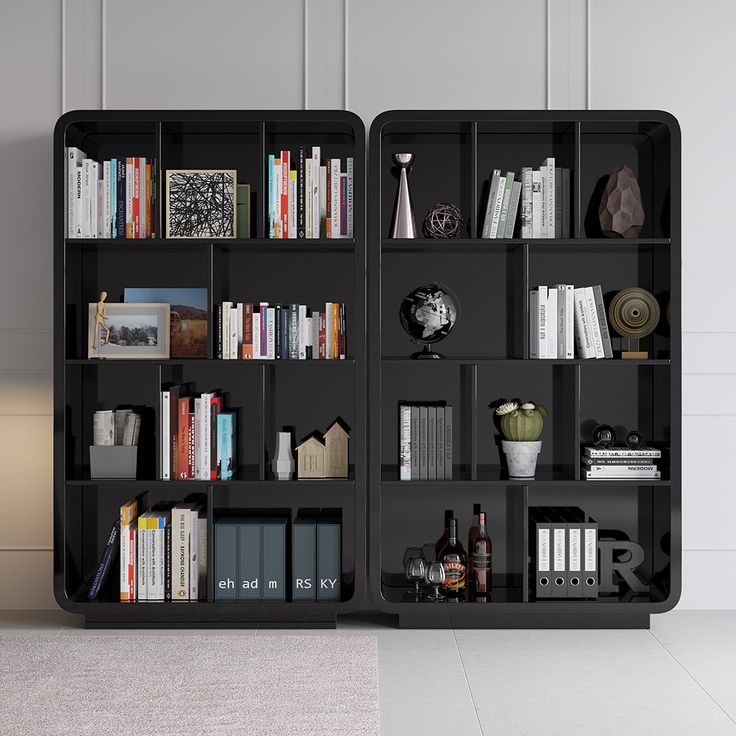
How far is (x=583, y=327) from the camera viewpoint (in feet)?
11.5

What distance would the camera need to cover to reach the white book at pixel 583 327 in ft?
11.5

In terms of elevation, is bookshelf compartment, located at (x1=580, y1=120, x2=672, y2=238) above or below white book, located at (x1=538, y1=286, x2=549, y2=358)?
above

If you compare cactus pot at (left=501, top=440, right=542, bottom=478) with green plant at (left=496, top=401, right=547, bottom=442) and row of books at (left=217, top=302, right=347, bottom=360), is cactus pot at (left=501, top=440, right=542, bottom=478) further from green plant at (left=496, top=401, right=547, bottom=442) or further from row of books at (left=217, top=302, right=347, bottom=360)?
row of books at (left=217, top=302, right=347, bottom=360)

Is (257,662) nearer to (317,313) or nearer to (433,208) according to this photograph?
(317,313)

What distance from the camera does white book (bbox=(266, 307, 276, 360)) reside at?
350cm

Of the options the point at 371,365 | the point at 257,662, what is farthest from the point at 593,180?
the point at 257,662

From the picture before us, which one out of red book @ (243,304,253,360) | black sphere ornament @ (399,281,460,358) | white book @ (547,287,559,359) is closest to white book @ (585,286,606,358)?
white book @ (547,287,559,359)

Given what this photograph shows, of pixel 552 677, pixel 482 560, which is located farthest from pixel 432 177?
pixel 552 677

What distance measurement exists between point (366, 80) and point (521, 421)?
165 centimetres

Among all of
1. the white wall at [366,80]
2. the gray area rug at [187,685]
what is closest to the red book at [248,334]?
the white wall at [366,80]

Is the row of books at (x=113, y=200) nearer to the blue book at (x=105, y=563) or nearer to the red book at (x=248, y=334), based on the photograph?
the red book at (x=248, y=334)

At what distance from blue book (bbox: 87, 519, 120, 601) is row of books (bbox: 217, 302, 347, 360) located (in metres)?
0.85

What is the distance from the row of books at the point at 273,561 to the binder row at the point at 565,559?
821mm

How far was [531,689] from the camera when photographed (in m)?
2.92
